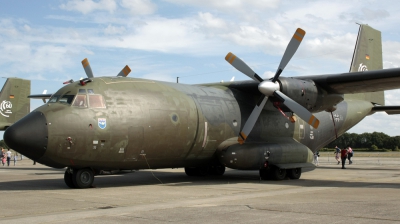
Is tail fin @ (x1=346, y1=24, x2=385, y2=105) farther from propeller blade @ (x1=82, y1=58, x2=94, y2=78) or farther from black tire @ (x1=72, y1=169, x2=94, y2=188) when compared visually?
black tire @ (x1=72, y1=169, x2=94, y2=188)

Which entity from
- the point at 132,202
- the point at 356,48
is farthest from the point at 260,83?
the point at 356,48

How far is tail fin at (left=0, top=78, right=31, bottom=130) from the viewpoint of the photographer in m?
33.8

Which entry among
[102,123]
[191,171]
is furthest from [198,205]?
[191,171]

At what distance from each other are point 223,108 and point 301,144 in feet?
14.0

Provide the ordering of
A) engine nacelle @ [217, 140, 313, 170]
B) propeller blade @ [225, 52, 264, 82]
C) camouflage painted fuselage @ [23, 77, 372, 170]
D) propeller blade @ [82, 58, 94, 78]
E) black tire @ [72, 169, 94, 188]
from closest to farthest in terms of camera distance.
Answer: camouflage painted fuselage @ [23, 77, 372, 170], black tire @ [72, 169, 94, 188], engine nacelle @ [217, 140, 313, 170], propeller blade @ [225, 52, 264, 82], propeller blade @ [82, 58, 94, 78]

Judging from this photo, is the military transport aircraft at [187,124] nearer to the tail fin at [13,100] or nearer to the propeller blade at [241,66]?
the propeller blade at [241,66]

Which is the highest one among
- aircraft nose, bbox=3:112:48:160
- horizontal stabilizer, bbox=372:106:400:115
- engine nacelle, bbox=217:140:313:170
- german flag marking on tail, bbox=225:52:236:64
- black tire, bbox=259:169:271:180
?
german flag marking on tail, bbox=225:52:236:64

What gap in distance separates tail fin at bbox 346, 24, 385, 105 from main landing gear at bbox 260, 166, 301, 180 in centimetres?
768

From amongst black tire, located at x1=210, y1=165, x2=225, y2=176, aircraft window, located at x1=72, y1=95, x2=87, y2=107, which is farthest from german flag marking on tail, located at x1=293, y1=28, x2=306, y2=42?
aircraft window, located at x1=72, y1=95, x2=87, y2=107

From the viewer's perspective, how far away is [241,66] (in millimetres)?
18938

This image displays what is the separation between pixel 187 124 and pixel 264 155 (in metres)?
3.61

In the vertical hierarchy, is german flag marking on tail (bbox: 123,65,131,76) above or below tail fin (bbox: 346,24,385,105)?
below

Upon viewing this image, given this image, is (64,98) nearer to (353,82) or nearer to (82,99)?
(82,99)

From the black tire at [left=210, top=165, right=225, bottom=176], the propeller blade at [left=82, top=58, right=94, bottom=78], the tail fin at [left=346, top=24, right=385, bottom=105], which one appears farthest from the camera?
the tail fin at [left=346, top=24, right=385, bottom=105]
